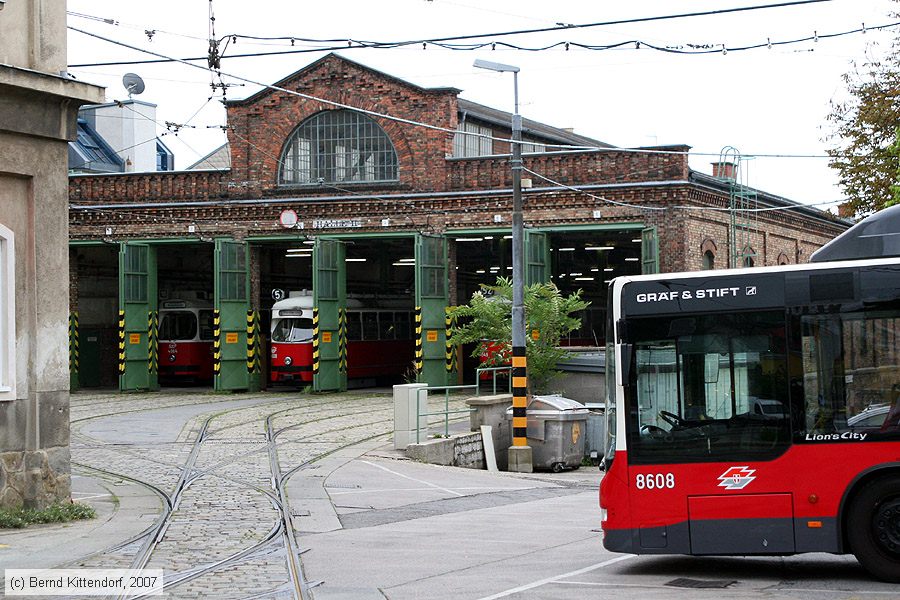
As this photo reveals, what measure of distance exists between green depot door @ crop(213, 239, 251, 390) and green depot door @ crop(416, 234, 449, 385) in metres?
6.14

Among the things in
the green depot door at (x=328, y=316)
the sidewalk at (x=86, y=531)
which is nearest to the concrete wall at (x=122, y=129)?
the green depot door at (x=328, y=316)

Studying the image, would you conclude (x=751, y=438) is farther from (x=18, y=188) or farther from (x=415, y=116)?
(x=415, y=116)

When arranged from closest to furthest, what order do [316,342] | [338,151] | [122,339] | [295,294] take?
[316,342] < [338,151] < [122,339] < [295,294]

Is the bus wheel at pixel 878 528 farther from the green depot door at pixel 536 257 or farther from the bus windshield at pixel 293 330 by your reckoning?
the bus windshield at pixel 293 330

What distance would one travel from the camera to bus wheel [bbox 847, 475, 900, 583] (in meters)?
10.3

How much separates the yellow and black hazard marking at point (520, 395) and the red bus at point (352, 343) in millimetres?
18041

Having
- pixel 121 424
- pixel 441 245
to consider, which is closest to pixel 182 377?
pixel 441 245

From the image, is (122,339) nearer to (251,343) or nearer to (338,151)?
(251,343)

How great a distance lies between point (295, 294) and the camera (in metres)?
42.5

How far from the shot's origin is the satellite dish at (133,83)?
144 ft

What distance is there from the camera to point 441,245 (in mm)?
38938

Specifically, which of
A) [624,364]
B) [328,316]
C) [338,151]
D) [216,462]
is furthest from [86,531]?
[338,151]

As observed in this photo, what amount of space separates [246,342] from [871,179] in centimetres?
1993

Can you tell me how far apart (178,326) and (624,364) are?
35.3 m
